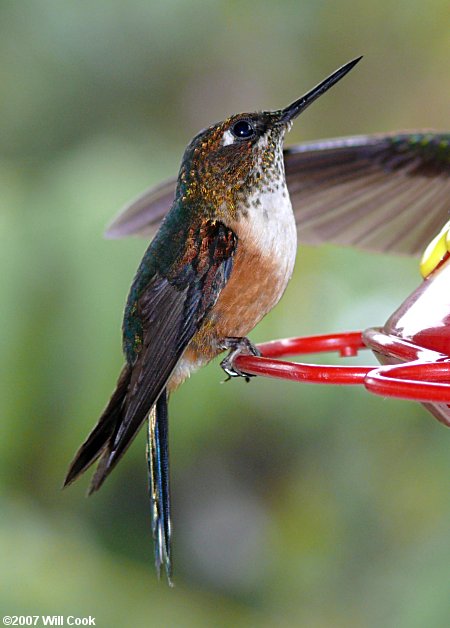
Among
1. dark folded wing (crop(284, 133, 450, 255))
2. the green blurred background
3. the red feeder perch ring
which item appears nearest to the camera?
the red feeder perch ring

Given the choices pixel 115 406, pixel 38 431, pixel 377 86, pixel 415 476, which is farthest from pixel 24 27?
pixel 115 406

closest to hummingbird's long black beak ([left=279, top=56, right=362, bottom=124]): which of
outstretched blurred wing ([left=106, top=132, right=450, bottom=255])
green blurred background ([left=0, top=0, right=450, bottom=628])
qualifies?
outstretched blurred wing ([left=106, top=132, right=450, bottom=255])

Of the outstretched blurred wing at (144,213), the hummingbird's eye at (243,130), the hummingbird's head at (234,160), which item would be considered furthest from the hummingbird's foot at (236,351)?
the outstretched blurred wing at (144,213)

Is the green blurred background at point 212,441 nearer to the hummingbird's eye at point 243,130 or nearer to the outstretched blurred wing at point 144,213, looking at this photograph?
the outstretched blurred wing at point 144,213

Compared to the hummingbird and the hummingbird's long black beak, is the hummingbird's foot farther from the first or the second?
the hummingbird's long black beak

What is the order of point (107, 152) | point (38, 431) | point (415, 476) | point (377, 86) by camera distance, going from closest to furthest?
point (38, 431) → point (415, 476) → point (107, 152) → point (377, 86)

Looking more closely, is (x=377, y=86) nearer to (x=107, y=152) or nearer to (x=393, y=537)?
(x=107, y=152)
